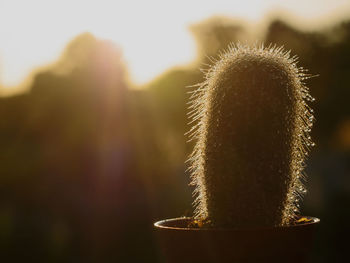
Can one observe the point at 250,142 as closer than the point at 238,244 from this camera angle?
No

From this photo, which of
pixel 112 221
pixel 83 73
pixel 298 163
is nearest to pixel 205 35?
pixel 83 73

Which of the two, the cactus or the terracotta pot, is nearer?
the terracotta pot

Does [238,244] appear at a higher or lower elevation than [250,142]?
lower

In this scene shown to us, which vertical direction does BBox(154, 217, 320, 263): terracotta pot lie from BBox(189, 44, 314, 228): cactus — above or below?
below

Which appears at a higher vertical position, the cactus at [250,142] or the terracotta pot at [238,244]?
the cactus at [250,142]

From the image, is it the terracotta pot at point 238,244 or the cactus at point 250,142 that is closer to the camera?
the terracotta pot at point 238,244
